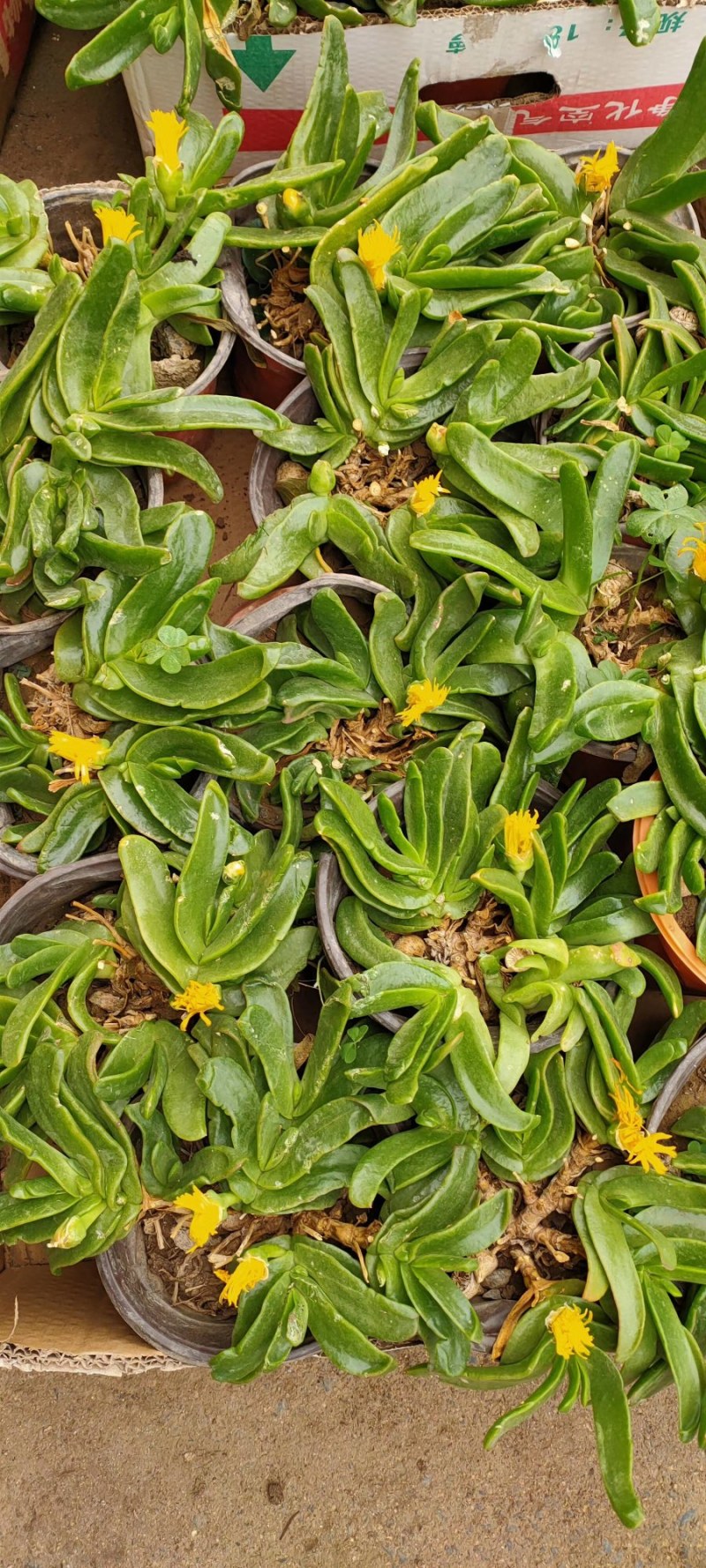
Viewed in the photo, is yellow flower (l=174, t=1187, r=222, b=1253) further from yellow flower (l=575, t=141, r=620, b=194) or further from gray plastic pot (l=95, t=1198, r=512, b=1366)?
yellow flower (l=575, t=141, r=620, b=194)

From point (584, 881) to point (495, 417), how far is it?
65cm

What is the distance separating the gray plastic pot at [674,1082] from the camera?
1319 millimetres

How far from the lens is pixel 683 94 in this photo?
57.5 inches

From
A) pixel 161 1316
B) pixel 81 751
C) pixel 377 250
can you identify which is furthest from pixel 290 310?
pixel 161 1316

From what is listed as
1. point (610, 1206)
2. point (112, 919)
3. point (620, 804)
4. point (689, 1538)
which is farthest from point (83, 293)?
point (689, 1538)

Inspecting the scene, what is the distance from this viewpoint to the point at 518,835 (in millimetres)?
1260

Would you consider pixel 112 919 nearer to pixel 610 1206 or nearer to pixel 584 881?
pixel 584 881

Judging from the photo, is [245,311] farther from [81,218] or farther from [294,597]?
[294,597]

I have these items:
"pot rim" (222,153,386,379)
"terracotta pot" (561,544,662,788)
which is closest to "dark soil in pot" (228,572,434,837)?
"terracotta pot" (561,544,662,788)

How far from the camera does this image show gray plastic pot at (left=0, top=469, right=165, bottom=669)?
1.36m

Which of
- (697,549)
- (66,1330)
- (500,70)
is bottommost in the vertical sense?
(66,1330)

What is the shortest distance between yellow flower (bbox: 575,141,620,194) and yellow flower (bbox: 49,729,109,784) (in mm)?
1116

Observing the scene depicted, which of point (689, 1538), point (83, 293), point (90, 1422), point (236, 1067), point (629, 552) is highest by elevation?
point (83, 293)

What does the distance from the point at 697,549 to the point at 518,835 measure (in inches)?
18.1
